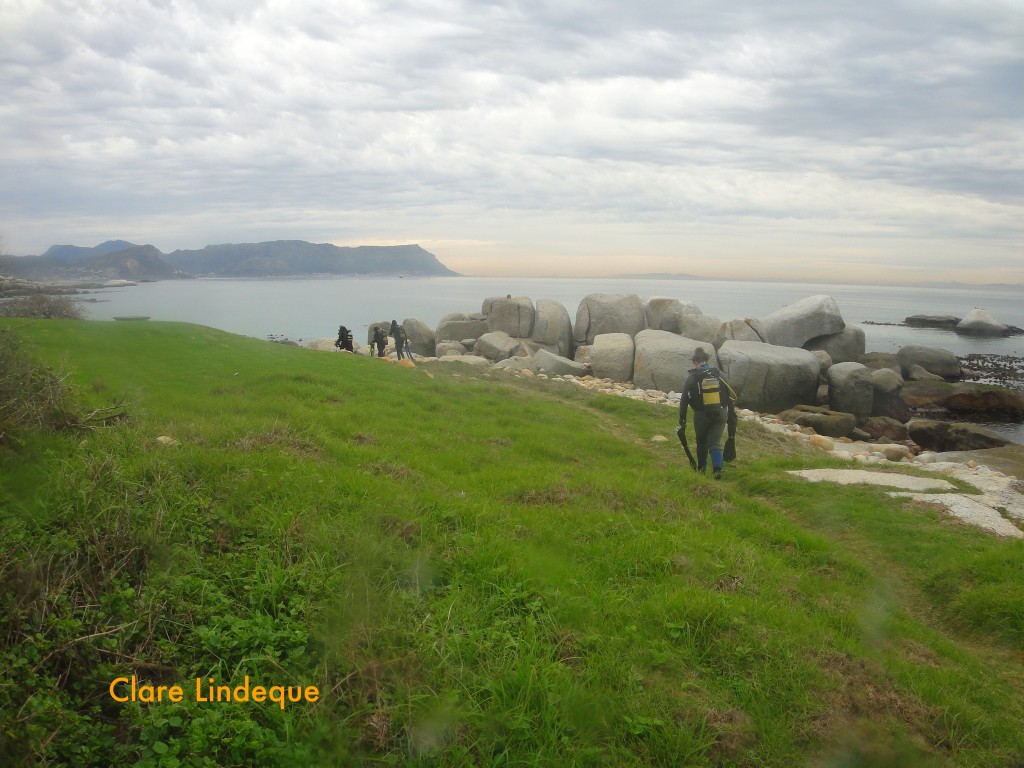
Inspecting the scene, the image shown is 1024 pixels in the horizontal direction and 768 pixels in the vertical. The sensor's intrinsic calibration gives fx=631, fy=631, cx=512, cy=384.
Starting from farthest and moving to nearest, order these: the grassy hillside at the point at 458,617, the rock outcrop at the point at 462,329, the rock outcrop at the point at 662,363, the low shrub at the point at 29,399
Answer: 1. the rock outcrop at the point at 462,329
2. the rock outcrop at the point at 662,363
3. the low shrub at the point at 29,399
4. the grassy hillside at the point at 458,617

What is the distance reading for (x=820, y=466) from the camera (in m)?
14.0

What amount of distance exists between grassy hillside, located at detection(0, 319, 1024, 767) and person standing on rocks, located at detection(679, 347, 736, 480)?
8.12ft

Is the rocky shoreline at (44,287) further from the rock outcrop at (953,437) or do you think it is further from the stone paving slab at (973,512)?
the rock outcrop at (953,437)

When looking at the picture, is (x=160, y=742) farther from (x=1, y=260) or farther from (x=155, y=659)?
(x=1, y=260)

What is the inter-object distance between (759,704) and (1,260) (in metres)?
17.4

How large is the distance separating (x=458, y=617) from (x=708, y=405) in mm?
7817

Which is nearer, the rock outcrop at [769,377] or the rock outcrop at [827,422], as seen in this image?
the rock outcrop at [827,422]

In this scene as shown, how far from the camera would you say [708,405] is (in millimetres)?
11578

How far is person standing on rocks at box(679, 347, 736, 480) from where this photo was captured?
37.7 feet

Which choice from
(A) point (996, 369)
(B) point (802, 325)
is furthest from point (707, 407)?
(A) point (996, 369)

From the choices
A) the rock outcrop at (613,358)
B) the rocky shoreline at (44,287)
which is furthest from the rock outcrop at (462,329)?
the rocky shoreline at (44,287)

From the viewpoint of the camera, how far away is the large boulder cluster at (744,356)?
2653 cm

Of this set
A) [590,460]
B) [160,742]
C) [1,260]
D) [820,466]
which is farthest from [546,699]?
[1,260]

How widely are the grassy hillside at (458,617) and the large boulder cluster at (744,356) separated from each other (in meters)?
17.4
